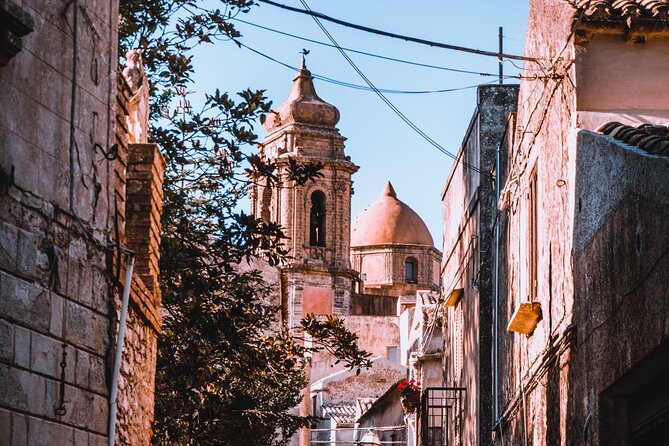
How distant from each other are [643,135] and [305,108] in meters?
62.5

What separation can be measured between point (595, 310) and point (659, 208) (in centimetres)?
231

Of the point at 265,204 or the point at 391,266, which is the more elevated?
the point at 265,204

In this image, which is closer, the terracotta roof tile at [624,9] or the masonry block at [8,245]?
the masonry block at [8,245]

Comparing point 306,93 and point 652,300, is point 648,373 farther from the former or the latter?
point 306,93

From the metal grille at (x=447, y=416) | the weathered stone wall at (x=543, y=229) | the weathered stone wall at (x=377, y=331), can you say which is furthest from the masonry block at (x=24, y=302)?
the weathered stone wall at (x=377, y=331)

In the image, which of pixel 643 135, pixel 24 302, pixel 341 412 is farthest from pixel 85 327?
pixel 341 412

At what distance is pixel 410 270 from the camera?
279 ft

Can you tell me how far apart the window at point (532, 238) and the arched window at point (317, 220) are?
5719cm

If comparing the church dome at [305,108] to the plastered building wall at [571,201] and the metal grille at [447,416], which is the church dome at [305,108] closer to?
the metal grille at [447,416]

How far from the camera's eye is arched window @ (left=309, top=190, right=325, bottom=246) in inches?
2795

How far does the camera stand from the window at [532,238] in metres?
13.3

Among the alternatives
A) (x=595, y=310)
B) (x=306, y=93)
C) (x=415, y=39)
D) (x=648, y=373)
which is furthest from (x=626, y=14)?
(x=306, y=93)

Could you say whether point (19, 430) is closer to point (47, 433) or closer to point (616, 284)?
point (47, 433)

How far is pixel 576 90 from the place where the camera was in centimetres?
1112
